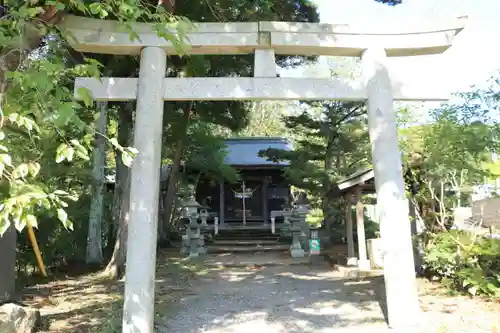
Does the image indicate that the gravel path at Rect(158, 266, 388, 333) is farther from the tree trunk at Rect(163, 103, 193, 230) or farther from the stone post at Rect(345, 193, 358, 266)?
the tree trunk at Rect(163, 103, 193, 230)

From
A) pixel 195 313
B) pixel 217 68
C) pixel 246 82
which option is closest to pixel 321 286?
pixel 195 313

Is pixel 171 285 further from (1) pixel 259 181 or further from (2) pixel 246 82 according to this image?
(1) pixel 259 181

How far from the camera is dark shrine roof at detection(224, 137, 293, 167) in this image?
17.5 meters

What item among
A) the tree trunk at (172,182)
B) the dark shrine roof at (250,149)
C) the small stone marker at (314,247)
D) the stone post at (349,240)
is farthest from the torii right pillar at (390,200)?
the dark shrine roof at (250,149)

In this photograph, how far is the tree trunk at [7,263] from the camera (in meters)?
5.75

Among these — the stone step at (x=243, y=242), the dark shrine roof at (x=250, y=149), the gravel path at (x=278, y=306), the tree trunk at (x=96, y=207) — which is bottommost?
the gravel path at (x=278, y=306)

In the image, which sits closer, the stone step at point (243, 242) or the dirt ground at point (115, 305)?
the dirt ground at point (115, 305)

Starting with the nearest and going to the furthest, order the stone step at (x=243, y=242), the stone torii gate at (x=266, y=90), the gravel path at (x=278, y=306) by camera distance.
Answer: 1. the stone torii gate at (x=266, y=90)
2. the gravel path at (x=278, y=306)
3. the stone step at (x=243, y=242)

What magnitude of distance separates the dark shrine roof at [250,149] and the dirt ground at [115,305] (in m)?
8.87

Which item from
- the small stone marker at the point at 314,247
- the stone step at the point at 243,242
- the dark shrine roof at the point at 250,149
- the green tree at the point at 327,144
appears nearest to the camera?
the small stone marker at the point at 314,247

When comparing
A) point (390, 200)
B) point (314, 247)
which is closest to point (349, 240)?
point (314, 247)

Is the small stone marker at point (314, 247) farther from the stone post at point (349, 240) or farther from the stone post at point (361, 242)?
the stone post at point (361, 242)

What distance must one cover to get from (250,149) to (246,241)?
19.0 feet

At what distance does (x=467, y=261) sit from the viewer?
6289mm
